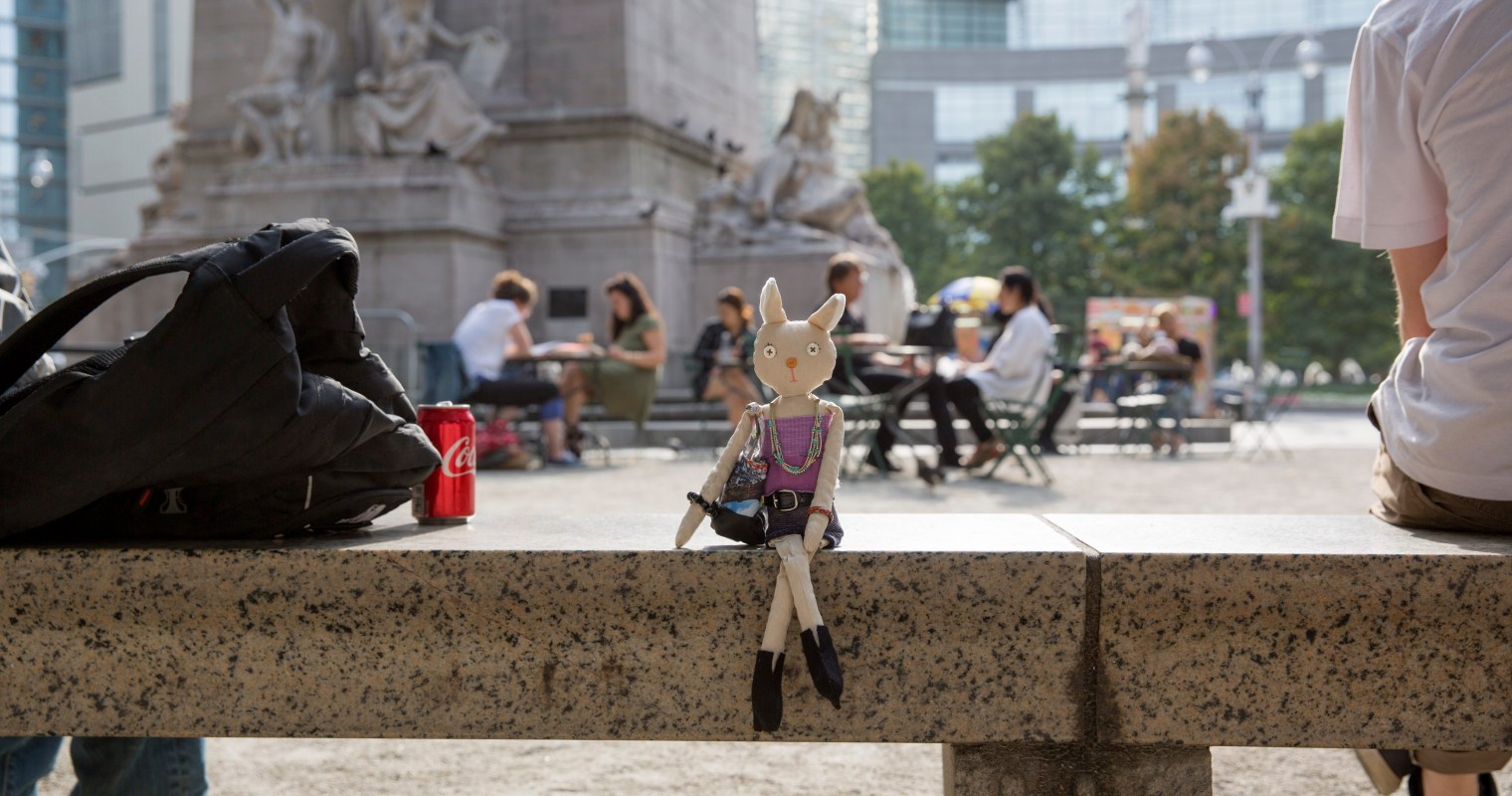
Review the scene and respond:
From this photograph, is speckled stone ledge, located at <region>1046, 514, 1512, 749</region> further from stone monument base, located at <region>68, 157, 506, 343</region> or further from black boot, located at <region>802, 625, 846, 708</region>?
stone monument base, located at <region>68, 157, 506, 343</region>

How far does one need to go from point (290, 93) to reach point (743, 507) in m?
17.1

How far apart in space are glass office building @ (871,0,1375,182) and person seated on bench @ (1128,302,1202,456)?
73734mm

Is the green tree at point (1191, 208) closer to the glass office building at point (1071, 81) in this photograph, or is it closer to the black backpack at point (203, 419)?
the glass office building at point (1071, 81)

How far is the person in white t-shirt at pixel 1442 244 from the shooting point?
2.29 meters

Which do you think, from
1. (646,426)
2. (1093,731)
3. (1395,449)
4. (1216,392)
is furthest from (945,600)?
(1216,392)

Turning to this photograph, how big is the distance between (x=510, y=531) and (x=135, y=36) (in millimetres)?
73608

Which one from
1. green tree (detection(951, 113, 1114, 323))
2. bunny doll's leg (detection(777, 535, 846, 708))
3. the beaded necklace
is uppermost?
green tree (detection(951, 113, 1114, 323))

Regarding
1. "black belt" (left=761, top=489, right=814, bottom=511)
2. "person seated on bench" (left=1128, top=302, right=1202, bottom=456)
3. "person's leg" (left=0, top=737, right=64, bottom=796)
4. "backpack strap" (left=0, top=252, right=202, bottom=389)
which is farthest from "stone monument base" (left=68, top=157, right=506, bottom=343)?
"black belt" (left=761, top=489, right=814, bottom=511)

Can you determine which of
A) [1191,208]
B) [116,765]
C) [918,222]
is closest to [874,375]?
[116,765]

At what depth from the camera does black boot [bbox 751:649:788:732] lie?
82.0 inches

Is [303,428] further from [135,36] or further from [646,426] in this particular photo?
[135,36]

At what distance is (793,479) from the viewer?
2.21 metres

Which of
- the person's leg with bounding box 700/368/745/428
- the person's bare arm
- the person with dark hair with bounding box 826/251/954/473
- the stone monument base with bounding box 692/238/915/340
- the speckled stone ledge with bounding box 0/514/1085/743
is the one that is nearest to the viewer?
the speckled stone ledge with bounding box 0/514/1085/743

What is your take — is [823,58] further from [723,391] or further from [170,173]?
[723,391]
